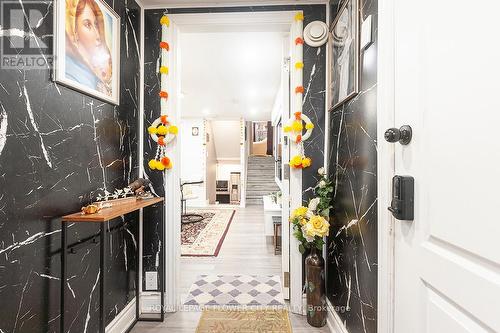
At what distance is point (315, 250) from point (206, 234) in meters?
2.82

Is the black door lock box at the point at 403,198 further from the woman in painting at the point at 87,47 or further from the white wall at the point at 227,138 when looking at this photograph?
the white wall at the point at 227,138

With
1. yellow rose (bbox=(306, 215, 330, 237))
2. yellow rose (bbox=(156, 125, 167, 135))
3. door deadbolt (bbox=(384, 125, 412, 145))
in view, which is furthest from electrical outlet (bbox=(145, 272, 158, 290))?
door deadbolt (bbox=(384, 125, 412, 145))

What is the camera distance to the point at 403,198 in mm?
954

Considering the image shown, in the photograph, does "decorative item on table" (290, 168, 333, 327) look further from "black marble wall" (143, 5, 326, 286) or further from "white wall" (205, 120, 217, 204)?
"white wall" (205, 120, 217, 204)

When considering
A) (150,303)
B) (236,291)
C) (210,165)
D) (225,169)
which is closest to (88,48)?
(150,303)

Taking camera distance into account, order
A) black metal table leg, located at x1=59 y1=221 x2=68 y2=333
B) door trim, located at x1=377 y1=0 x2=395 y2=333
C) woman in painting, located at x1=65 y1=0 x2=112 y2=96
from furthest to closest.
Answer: woman in painting, located at x1=65 y1=0 x2=112 y2=96 → black metal table leg, located at x1=59 y1=221 x2=68 y2=333 → door trim, located at x1=377 y1=0 x2=395 y2=333

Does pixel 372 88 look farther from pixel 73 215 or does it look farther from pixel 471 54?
pixel 73 215

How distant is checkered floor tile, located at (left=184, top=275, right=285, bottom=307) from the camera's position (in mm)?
2268

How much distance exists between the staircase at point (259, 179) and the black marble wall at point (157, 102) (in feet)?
18.2

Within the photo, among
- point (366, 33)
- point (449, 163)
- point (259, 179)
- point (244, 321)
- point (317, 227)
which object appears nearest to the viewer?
point (449, 163)

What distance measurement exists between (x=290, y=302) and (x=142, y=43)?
240cm

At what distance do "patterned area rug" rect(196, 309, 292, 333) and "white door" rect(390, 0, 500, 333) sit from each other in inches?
43.3

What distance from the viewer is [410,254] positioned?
0.96 meters

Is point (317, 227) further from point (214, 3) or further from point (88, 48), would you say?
point (214, 3)
